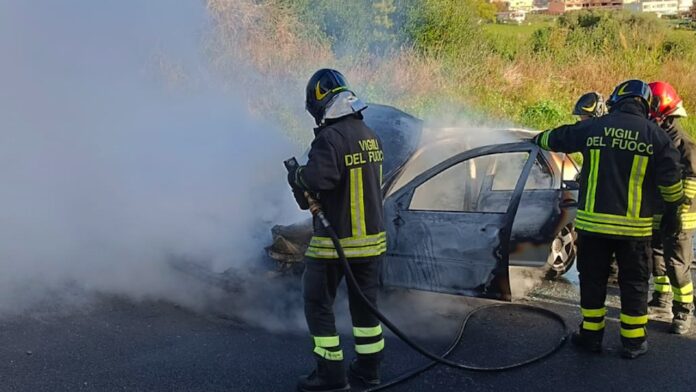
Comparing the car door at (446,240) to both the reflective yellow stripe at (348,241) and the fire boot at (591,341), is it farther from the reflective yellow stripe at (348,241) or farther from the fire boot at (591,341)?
the reflective yellow stripe at (348,241)

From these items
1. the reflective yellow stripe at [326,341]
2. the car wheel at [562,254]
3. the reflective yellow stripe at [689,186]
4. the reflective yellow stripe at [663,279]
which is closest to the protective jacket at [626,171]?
the reflective yellow stripe at [689,186]

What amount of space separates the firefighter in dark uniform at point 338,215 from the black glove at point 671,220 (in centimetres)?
202

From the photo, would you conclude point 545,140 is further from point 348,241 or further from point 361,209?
point 348,241

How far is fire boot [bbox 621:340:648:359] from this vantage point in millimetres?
4281

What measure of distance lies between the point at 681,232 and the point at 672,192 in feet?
2.25

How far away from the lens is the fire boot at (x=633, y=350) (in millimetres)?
4281

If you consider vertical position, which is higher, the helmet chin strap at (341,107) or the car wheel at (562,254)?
the helmet chin strap at (341,107)

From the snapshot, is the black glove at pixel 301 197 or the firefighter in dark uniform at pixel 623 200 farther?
the firefighter in dark uniform at pixel 623 200

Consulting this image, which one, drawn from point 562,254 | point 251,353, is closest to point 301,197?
point 251,353

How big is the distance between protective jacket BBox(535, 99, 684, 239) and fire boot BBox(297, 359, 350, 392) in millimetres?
1883

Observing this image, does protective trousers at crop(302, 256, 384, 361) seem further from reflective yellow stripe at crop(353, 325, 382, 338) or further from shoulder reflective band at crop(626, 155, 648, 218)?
shoulder reflective band at crop(626, 155, 648, 218)

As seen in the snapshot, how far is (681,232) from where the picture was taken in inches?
184

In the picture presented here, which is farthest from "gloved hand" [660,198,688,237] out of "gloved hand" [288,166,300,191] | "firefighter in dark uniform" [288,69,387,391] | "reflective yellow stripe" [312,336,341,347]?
"gloved hand" [288,166,300,191]

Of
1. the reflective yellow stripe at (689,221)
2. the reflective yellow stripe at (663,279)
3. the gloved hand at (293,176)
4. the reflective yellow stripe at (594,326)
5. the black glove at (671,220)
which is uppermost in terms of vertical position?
the gloved hand at (293,176)
